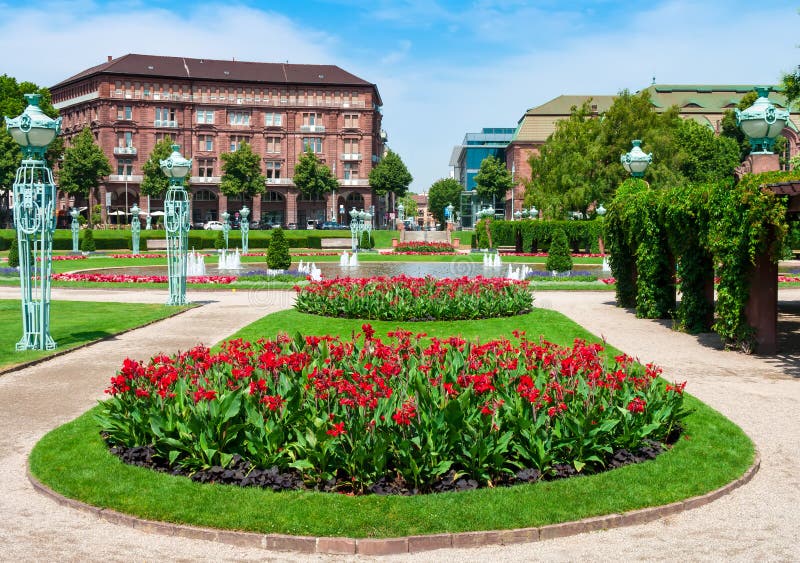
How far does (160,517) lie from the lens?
20.7ft

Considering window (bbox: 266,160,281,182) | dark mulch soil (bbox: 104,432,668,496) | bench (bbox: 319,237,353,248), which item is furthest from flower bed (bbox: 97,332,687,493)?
window (bbox: 266,160,281,182)

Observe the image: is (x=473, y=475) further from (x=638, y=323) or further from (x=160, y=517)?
(x=638, y=323)

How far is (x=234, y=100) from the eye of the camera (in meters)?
95.4

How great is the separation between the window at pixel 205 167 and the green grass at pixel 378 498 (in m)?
90.2

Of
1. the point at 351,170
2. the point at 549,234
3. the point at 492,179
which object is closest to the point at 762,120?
the point at 549,234

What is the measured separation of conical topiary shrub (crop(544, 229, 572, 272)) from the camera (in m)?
32.6

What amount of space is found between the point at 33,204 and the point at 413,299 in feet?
25.7

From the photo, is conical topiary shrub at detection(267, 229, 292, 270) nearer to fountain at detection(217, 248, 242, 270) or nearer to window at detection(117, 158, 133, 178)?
fountain at detection(217, 248, 242, 270)

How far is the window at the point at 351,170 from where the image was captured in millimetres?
98375

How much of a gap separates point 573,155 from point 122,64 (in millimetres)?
61118

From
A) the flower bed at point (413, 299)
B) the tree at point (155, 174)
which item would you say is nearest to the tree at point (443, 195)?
the tree at point (155, 174)

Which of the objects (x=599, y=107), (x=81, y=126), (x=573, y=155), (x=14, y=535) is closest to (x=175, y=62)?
(x=81, y=126)

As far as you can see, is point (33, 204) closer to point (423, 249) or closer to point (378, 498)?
point (378, 498)

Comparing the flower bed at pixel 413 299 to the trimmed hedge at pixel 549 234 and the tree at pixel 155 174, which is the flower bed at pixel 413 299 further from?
the tree at pixel 155 174
